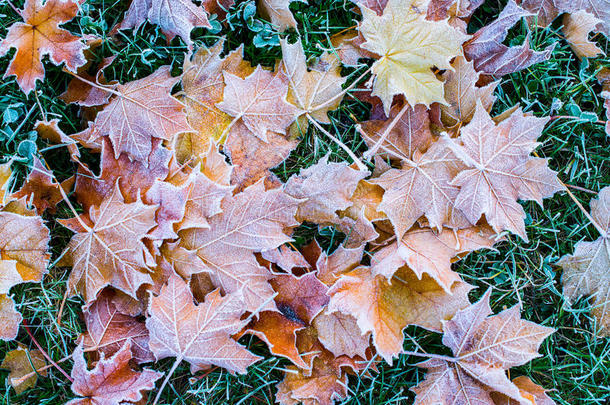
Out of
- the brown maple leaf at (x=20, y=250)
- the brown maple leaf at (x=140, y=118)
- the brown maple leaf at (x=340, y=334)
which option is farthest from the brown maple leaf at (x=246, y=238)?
the brown maple leaf at (x=20, y=250)

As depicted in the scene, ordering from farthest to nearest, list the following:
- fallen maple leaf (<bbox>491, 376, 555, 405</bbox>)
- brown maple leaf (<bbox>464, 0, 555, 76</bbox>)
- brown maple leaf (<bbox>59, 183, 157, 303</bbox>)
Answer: brown maple leaf (<bbox>464, 0, 555, 76</bbox>) < fallen maple leaf (<bbox>491, 376, 555, 405</bbox>) < brown maple leaf (<bbox>59, 183, 157, 303</bbox>)

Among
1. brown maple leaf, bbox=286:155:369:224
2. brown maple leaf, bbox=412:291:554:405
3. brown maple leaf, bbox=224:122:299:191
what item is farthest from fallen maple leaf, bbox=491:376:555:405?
brown maple leaf, bbox=224:122:299:191

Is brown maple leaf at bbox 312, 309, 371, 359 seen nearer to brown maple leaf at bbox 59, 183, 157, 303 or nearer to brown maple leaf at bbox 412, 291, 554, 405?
brown maple leaf at bbox 412, 291, 554, 405

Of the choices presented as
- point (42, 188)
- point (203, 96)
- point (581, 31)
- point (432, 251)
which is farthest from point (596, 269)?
point (42, 188)

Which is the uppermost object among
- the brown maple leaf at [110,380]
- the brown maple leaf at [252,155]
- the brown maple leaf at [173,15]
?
the brown maple leaf at [173,15]

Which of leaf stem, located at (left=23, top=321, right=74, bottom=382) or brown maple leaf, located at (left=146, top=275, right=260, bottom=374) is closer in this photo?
brown maple leaf, located at (left=146, top=275, right=260, bottom=374)

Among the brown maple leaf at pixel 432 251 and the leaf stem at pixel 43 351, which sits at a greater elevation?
the brown maple leaf at pixel 432 251

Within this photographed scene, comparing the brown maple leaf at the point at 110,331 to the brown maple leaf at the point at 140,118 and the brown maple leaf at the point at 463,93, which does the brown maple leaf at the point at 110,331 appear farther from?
the brown maple leaf at the point at 463,93

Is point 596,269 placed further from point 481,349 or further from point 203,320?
point 203,320
